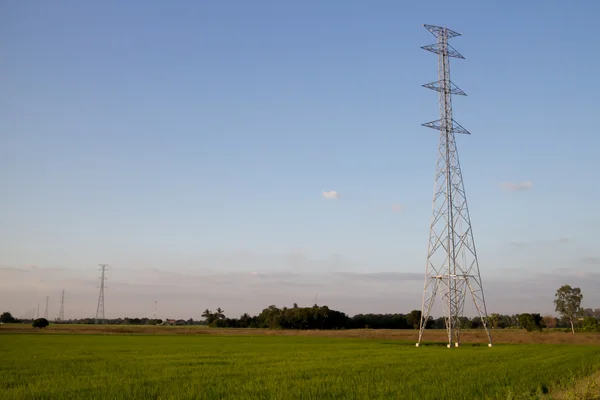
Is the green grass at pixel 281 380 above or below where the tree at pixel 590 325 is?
above

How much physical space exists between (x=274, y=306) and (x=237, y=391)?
176 m

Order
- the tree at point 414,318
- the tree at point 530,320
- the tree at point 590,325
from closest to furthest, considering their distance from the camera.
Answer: the tree at point 590,325, the tree at point 530,320, the tree at point 414,318

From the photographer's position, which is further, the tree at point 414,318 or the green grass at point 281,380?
the tree at point 414,318

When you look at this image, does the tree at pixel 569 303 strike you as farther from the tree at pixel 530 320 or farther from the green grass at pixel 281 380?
the green grass at pixel 281 380

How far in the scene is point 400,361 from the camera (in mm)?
36344

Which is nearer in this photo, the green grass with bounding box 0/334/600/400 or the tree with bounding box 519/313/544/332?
the green grass with bounding box 0/334/600/400

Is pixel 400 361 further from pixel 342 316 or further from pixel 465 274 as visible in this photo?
pixel 342 316

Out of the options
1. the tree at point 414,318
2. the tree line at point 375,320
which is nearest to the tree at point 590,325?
the tree line at point 375,320

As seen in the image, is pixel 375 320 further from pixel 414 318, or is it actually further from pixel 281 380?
pixel 281 380

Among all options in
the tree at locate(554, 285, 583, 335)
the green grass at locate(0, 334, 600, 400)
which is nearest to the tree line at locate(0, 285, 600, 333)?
the tree at locate(554, 285, 583, 335)

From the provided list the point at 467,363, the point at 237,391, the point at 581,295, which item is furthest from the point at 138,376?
the point at 581,295

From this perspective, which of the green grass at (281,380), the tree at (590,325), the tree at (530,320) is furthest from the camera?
the tree at (530,320)

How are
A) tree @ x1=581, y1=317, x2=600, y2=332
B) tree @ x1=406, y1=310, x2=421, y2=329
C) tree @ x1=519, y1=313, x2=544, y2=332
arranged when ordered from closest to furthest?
tree @ x1=581, y1=317, x2=600, y2=332 → tree @ x1=519, y1=313, x2=544, y2=332 → tree @ x1=406, y1=310, x2=421, y2=329

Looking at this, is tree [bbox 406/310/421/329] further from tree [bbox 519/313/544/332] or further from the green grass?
the green grass
